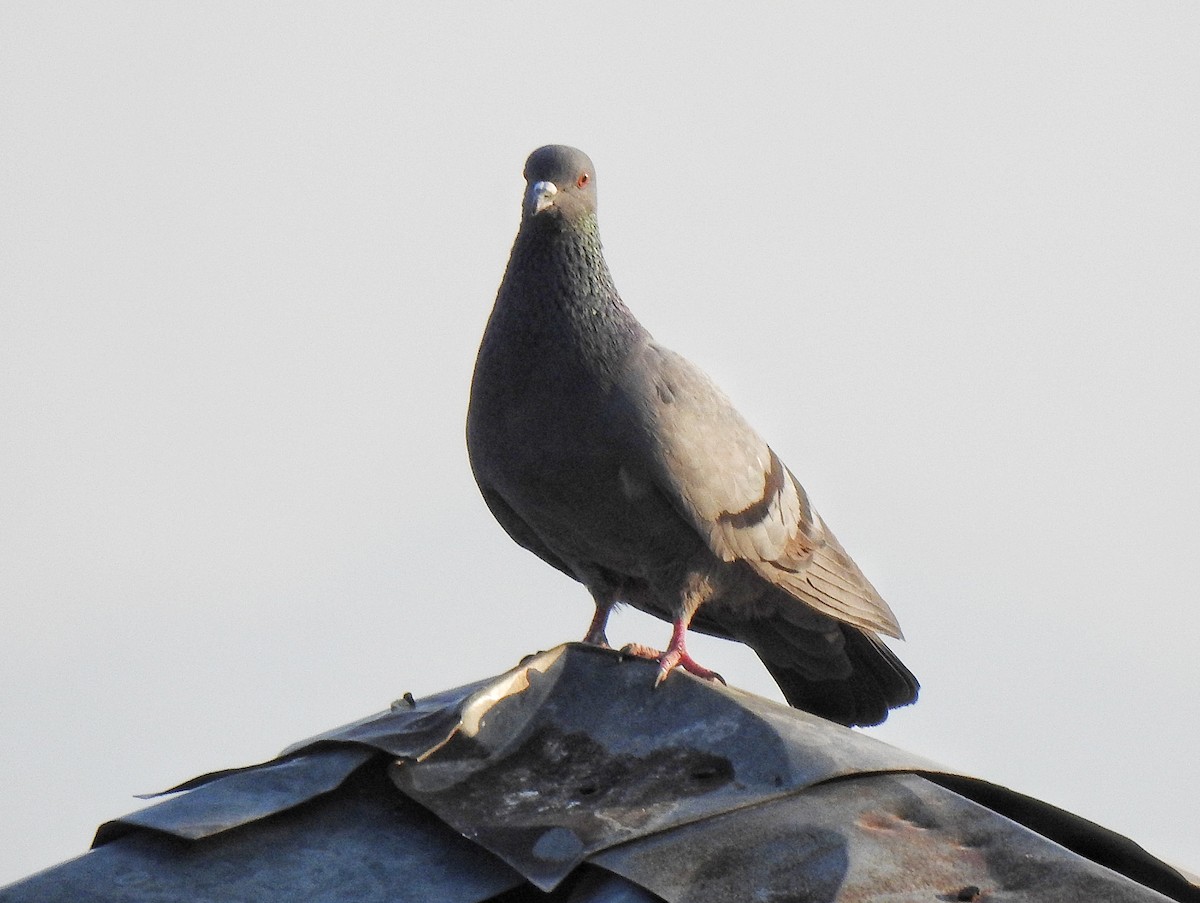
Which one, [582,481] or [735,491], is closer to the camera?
[582,481]

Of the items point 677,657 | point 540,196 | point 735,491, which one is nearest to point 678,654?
point 677,657

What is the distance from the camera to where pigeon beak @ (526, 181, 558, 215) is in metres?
7.04

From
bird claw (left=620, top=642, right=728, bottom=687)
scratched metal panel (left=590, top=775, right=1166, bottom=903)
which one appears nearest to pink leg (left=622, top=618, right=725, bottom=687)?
bird claw (left=620, top=642, right=728, bottom=687)

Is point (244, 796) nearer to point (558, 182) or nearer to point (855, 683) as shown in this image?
point (558, 182)

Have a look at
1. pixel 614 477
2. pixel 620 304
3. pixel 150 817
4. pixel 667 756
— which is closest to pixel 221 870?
pixel 150 817

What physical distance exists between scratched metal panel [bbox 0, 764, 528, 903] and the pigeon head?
327cm

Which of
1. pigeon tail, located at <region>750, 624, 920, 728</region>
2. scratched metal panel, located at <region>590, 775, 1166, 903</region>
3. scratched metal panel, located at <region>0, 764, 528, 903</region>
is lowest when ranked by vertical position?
scratched metal panel, located at <region>0, 764, 528, 903</region>

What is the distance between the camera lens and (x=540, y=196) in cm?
705

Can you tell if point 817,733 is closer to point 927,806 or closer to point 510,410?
point 927,806

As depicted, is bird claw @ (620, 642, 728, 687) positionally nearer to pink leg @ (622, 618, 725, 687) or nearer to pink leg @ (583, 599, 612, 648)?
pink leg @ (622, 618, 725, 687)

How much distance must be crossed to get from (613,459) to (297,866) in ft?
9.05

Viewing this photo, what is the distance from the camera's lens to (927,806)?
4.37 metres

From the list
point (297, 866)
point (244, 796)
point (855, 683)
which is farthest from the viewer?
point (855, 683)

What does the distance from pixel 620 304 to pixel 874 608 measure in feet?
6.24
